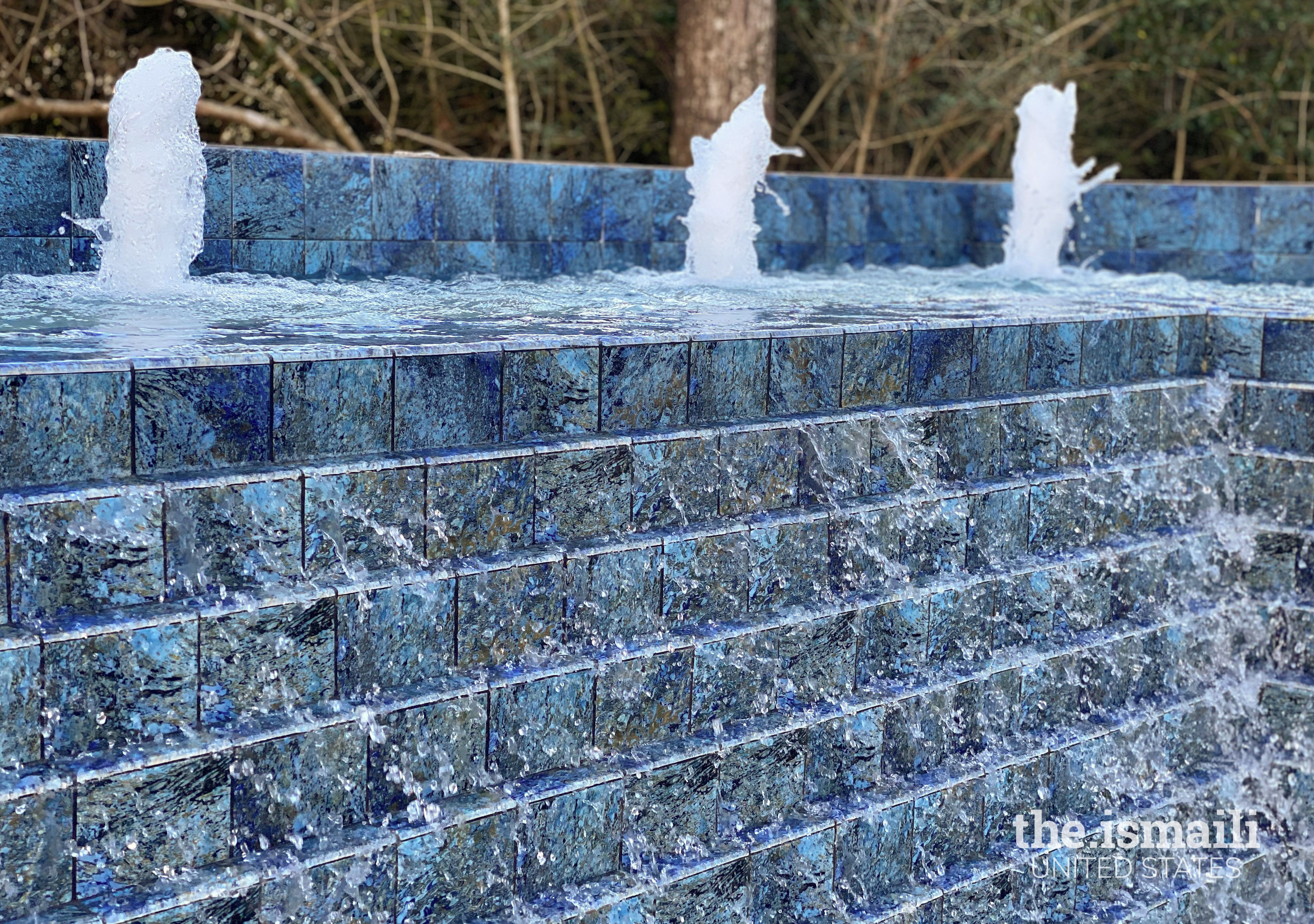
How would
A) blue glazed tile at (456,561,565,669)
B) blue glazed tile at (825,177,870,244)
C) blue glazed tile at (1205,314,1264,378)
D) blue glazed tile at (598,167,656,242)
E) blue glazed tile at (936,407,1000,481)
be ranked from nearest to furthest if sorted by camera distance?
blue glazed tile at (456,561,565,669) → blue glazed tile at (936,407,1000,481) → blue glazed tile at (1205,314,1264,378) → blue glazed tile at (598,167,656,242) → blue glazed tile at (825,177,870,244)

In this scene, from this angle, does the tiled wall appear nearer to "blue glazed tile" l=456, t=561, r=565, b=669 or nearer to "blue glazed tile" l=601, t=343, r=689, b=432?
"blue glazed tile" l=601, t=343, r=689, b=432

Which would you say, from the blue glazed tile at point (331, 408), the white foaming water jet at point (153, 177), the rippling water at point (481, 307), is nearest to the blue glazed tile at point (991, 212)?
the rippling water at point (481, 307)

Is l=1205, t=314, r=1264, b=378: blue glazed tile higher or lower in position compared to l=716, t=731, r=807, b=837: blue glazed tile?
higher

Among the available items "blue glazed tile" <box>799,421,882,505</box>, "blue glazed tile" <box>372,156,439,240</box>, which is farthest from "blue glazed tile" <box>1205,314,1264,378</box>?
"blue glazed tile" <box>372,156,439,240</box>

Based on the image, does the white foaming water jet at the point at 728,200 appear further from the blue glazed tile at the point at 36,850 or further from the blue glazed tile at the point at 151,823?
the blue glazed tile at the point at 36,850

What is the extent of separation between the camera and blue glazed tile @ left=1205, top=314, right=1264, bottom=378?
3.89 meters

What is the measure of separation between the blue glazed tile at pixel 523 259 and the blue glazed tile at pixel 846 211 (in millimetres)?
1594

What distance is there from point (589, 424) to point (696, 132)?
546 centimetres

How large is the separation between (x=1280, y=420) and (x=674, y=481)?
199cm

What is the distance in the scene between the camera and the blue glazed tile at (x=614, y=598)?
246 centimetres

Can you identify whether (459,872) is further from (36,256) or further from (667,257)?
(667,257)

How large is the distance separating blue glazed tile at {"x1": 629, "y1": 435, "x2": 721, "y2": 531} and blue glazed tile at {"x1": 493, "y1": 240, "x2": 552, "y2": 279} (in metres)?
2.49

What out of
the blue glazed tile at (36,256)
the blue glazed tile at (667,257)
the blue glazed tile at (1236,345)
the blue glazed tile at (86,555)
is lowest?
the blue glazed tile at (86,555)

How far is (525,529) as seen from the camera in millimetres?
2449
